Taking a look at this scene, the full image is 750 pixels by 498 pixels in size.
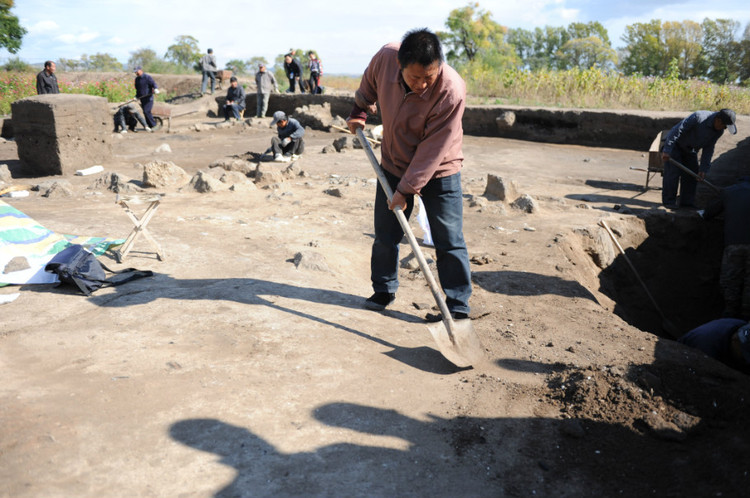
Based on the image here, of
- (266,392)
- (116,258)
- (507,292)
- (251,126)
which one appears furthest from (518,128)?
(266,392)

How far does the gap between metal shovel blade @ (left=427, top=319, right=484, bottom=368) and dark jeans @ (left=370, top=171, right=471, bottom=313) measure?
1.08 feet

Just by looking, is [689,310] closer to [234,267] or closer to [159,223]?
[234,267]

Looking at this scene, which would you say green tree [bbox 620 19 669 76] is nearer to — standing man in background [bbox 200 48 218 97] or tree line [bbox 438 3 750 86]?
tree line [bbox 438 3 750 86]

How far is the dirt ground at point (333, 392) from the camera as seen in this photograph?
87.8 inches

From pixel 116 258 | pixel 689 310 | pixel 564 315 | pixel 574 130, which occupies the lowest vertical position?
pixel 689 310

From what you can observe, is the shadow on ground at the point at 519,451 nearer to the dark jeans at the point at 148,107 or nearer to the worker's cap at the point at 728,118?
the worker's cap at the point at 728,118

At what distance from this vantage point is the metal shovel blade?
3.12 meters

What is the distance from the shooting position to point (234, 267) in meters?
4.51

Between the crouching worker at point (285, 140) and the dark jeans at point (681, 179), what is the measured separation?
19.6ft

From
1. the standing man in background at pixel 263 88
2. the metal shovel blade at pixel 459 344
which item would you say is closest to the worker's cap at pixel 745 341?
the metal shovel blade at pixel 459 344

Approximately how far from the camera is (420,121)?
128 inches

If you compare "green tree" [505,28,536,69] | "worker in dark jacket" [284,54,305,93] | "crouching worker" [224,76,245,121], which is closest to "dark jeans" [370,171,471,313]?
"crouching worker" [224,76,245,121]

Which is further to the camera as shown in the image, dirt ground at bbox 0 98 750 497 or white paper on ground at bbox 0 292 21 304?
white paper on ground at bbox 0 292 21 304

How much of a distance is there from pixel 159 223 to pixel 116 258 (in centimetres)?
125
